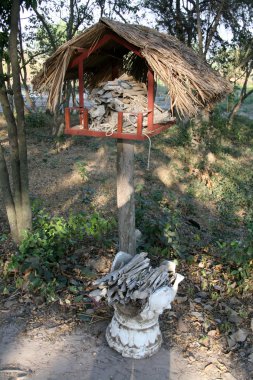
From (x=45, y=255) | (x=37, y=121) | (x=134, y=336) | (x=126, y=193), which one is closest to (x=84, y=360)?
(x=134, y=336)

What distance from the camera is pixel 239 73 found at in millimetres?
13539

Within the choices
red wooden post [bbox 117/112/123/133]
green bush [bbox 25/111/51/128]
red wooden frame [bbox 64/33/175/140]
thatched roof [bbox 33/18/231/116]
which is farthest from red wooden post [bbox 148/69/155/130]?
green bush [bbox 25/111/51/128]

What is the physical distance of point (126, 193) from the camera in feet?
12.3

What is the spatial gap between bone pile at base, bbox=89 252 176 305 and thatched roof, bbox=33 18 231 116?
148cm

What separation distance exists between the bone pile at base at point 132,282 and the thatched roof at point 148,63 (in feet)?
4.87

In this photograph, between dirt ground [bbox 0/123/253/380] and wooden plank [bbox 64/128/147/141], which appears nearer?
wooden plank [bbox 64/128/147/141]

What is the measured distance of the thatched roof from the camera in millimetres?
2924

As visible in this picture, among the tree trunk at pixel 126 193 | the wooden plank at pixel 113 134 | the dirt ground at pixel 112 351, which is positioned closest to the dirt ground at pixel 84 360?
the dirt ground at pixel 112 351

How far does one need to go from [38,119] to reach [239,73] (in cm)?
763

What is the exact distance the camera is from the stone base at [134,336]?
3.22 m

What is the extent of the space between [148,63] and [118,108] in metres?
0.47

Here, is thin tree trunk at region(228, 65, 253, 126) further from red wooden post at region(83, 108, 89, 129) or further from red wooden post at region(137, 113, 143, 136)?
red wooden post at region(137, 113, 143, 136)

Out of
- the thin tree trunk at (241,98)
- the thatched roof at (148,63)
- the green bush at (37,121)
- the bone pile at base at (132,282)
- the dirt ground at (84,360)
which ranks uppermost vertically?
the thatched roof at (148,63)

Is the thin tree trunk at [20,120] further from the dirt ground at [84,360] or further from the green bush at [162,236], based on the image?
the green bush at [162,236]
